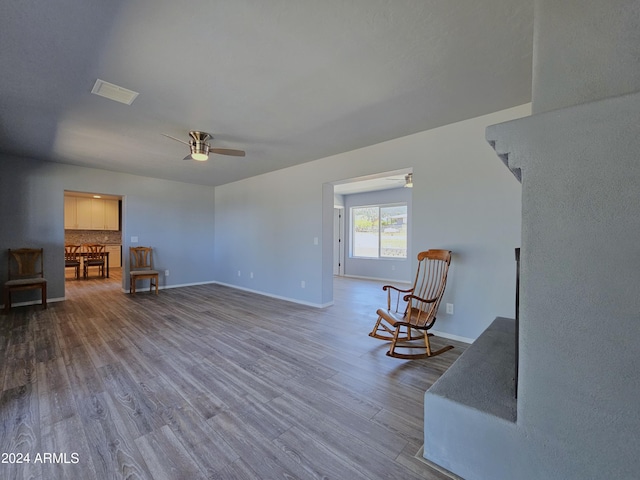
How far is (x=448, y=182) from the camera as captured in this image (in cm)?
308

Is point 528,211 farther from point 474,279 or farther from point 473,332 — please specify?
point 473,332

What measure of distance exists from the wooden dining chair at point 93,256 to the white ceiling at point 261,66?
16.3 ft

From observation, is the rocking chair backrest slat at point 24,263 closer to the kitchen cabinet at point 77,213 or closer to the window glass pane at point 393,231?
the kitchen cabinet at point 77,213

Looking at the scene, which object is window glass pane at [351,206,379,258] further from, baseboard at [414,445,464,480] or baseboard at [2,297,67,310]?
baseboard at [2,297,67,310]

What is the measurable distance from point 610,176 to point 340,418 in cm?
187

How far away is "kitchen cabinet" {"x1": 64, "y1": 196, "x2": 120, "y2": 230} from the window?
7.67 meters

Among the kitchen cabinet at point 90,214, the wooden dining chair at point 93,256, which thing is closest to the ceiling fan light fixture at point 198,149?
the wooden dining chair at point 93,256

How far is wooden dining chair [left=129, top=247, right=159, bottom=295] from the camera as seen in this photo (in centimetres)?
533

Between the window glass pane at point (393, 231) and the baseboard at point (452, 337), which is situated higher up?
the window glass pane at point (393, 231)

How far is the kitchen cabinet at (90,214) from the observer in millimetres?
7480

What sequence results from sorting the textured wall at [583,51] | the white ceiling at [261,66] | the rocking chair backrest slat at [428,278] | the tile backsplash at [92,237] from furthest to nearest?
1. the tile backsplash at [92,237]
2. the rocking chair backrest slat at [428,278]
3. the white ceiling at [261,66]
4. the textured wall at [583,51]

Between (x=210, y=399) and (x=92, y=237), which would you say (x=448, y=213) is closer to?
(x=210, y=399)

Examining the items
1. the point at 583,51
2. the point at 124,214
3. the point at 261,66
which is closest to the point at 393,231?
the point at 261,66

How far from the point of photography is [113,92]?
7.61ft
